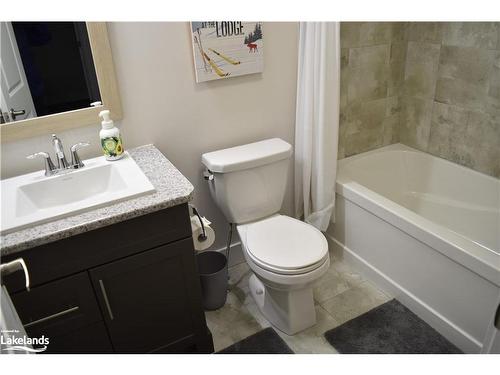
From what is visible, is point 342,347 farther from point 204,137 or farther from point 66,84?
point 66,84

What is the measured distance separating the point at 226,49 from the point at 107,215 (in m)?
0.99

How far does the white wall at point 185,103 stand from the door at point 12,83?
12 cm

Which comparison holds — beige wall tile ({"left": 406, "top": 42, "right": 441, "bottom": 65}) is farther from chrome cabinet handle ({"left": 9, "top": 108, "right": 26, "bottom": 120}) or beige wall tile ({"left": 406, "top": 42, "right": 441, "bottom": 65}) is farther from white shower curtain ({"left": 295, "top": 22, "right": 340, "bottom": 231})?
chrome cabinet handle ({"left": 9, "top": 108, "right": 26, "bottom": 120})

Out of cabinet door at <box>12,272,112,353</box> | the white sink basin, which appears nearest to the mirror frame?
the white sink basin

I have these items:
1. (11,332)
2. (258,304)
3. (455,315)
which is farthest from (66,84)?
(455,315)

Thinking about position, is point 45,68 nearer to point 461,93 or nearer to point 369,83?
point 369,83

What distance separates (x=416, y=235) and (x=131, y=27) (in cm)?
156

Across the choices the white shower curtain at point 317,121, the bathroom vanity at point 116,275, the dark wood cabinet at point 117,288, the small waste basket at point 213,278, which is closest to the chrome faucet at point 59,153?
the bathroom vanity at point 116,275

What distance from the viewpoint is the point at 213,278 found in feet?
6.60

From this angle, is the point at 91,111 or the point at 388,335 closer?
the point at 91,111

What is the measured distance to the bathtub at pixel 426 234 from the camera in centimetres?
171

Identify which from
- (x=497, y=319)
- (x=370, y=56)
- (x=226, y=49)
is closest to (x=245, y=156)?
(x=226, y=49)

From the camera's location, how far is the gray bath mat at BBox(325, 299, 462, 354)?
1.82 m

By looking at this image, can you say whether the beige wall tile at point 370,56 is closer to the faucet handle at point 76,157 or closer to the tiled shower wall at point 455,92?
the tiled shower wall at point 455,92
